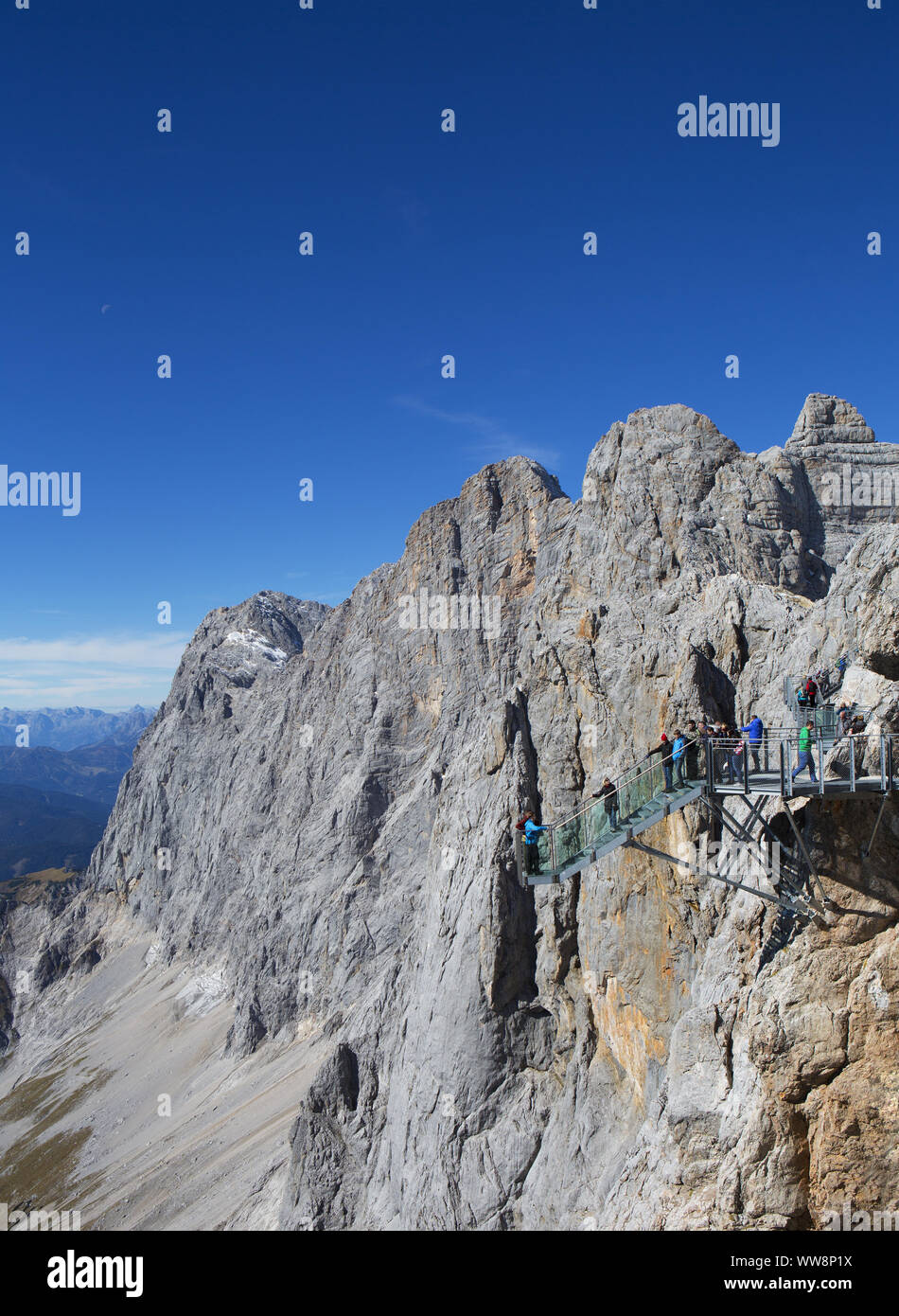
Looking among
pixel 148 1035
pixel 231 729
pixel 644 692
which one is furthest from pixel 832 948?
pixel 231 729

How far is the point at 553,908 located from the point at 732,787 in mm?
25603

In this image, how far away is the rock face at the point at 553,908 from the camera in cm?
1538

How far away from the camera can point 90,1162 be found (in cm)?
7719

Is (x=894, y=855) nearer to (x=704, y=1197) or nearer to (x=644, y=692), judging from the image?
(x=704, y=1197)

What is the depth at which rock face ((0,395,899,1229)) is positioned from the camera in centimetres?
1538

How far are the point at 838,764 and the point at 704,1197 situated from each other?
31.2 ft
